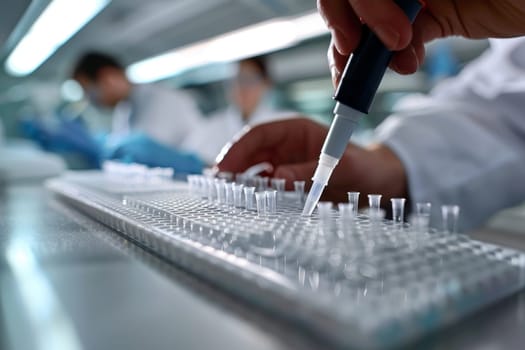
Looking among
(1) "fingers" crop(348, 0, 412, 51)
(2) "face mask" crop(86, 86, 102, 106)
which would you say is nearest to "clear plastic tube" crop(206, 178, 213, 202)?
(1) "fingers" crop(348, 0, 412, 51)

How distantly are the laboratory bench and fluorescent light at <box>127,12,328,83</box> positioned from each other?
1616 millimetres

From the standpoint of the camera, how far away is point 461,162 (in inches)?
43.8

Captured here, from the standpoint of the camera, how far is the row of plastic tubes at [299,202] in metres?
0.51

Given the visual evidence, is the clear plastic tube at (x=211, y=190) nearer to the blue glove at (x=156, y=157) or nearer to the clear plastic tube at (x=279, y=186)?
the clear plastic tube at (x=279, y=186)

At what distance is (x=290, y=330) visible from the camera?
31cm

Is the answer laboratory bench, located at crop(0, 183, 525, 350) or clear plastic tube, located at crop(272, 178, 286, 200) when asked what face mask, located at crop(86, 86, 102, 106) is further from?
laboratory bench, located at crop(0, 183, 525, 350)

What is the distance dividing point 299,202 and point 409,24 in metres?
0.32

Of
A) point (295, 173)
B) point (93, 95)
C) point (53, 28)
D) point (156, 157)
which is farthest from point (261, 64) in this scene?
point (295, 173)

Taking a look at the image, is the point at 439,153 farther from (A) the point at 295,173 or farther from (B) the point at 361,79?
(B) the point at 361,79

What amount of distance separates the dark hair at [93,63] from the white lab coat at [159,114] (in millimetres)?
491

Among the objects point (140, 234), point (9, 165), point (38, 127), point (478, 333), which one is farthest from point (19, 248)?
point (38, 127)

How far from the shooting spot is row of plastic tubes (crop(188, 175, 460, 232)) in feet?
1.66

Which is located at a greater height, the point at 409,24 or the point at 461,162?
the point at 409,24

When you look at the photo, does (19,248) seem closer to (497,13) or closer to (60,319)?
(60,319)
